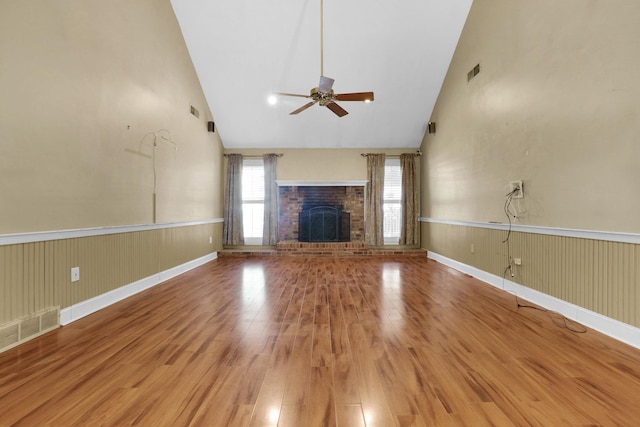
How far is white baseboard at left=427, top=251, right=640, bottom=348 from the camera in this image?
1.99m

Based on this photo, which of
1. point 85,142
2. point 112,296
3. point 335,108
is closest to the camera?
point 85,142

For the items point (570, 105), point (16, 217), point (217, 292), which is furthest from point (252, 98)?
point (570, 105)

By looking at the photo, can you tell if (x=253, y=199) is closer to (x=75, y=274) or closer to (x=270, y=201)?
(x=270, y=201)

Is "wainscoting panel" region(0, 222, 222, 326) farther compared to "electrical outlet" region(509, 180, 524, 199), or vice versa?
"electrical outlet" region(509, 180, 524, 199)

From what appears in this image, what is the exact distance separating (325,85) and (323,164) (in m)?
3.20

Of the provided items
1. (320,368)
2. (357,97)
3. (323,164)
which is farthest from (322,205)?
(320,368)

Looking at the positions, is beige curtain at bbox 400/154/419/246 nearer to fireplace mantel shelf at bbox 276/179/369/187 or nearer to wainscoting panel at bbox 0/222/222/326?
fireplace mantel shelf at bbox 276/179/369/187

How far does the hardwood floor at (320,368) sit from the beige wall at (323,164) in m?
3.83

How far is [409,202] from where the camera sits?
628 cm

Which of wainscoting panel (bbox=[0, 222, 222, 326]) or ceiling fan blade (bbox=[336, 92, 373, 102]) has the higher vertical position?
ceiling fan blade (bbox=[336, 92, 373, 102])

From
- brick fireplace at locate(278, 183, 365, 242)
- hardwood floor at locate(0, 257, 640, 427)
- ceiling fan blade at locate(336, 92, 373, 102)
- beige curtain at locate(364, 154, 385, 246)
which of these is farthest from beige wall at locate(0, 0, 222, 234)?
beige curtain at locate(364, 154, 385, 246)

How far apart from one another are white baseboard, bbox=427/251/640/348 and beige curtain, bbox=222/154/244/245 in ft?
15.4

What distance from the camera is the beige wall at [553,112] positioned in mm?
2029

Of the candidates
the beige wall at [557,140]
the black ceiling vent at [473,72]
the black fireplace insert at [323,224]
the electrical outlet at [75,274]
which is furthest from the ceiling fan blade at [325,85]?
the black fireplace insert at [323,224]
